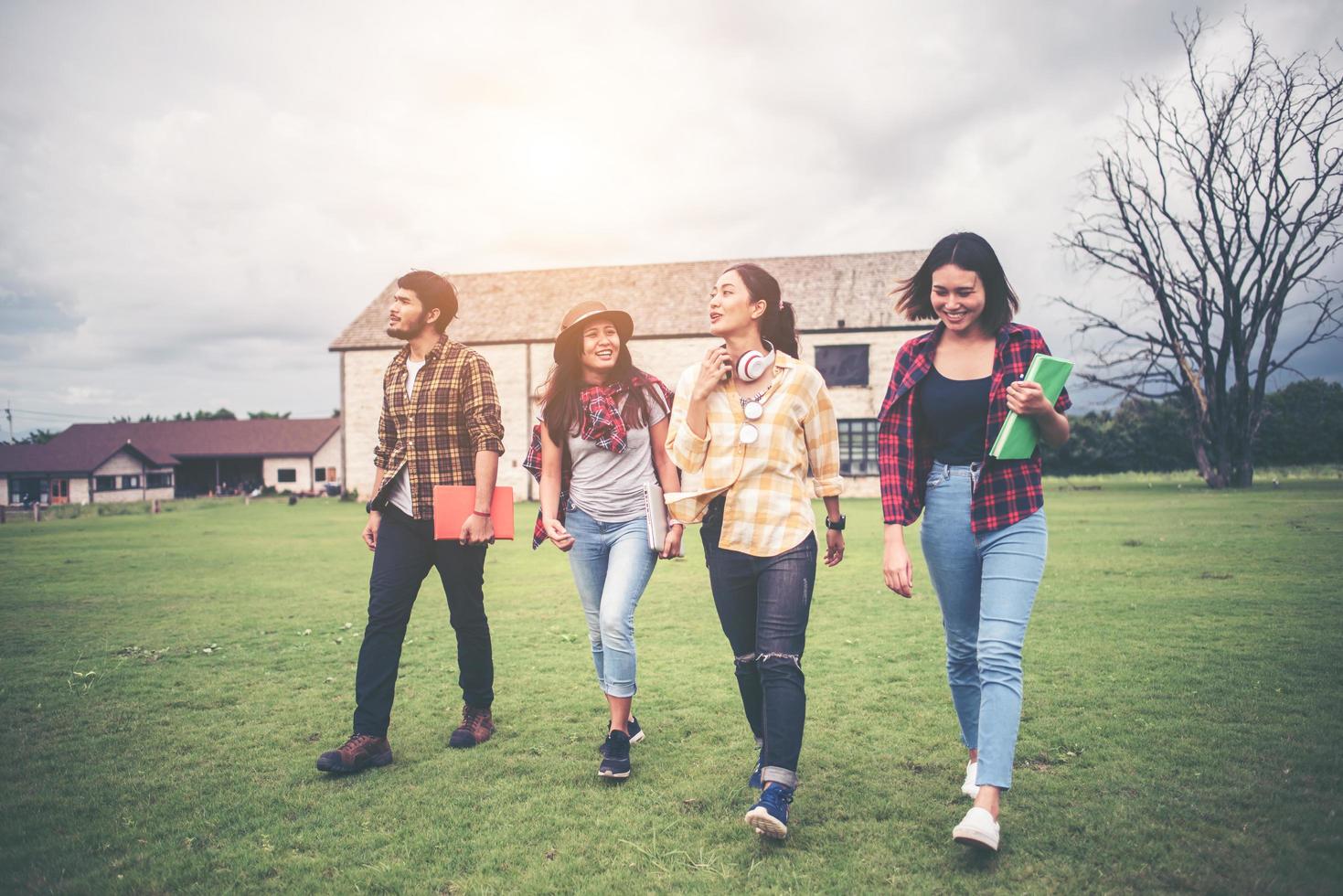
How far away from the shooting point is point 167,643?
7.09 m

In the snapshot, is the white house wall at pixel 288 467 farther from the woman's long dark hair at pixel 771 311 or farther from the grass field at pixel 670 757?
the woman's long dark hair at pixel 771 311

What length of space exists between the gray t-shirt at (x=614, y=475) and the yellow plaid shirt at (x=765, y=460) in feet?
1.73

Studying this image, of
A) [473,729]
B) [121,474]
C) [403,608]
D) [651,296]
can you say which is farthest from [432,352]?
[121,474]

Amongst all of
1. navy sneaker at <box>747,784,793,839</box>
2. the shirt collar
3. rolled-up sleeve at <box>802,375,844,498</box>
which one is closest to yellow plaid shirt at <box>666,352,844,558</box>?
rolled-up sleeve at <box>802,375,844,498</box>

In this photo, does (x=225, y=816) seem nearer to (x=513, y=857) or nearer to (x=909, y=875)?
(x=513, y=857)

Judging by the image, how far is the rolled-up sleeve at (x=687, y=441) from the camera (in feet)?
11.4

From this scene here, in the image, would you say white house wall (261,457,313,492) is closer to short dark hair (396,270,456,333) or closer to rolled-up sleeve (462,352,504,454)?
short dark hair (396,270,456,333)

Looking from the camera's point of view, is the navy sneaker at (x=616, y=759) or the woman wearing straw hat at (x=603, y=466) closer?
the navy sneaker at (x=616, y=759)

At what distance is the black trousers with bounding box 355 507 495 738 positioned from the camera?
4117 millimetres

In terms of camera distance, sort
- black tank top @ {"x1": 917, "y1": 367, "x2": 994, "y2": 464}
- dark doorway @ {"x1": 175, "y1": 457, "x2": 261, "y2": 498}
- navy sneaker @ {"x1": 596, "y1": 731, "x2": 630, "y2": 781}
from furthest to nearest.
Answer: dark doorway @ {"x1": 175, "y1": 457, "x2": 261, "y2": 498} < navy sneaker @ {"x1": 596, "y1": 731, "x2": 630, "y2": 781} < black tank top @ {"x1": 917, "y1": 367, "x2": 994, "y2": 464}

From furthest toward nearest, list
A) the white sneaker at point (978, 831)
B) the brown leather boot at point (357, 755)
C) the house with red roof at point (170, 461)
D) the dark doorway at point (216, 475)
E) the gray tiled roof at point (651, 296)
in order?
1. the dark doorway at point (216, 475)
2. the house with red roof at point (170, 461)
3. the gray tiled roof at point (651, 296)
4. the brown leather boot at point (357, 755)
5. the white sneaker at point (978, 831)

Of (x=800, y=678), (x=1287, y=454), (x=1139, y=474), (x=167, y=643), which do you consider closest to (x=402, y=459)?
(x=800, y=678)

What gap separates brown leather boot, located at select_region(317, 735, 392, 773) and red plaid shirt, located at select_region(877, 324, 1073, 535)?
2.76 metres

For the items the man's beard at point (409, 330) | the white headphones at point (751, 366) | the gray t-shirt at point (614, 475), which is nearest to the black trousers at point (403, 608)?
the gray t-shirt at point (614, 475)
